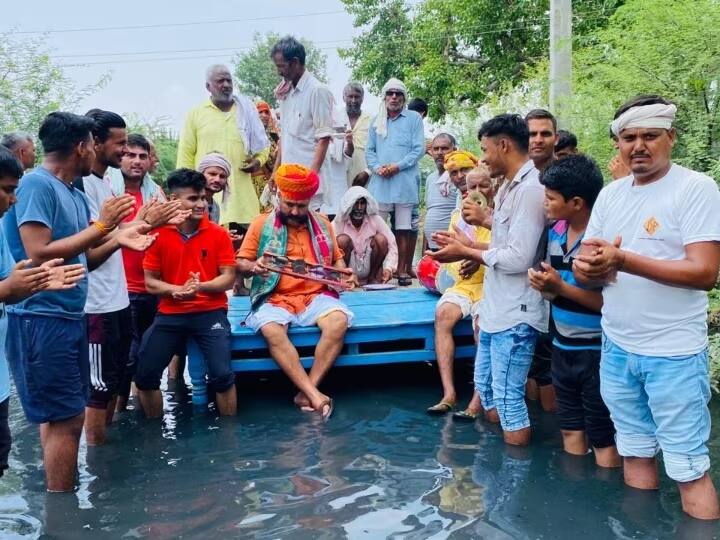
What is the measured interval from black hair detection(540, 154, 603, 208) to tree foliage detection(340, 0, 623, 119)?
14854 millimetres

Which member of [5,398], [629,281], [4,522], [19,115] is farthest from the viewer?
[19,115]

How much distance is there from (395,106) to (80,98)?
12112 millimetres

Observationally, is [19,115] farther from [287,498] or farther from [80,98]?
[287,498]

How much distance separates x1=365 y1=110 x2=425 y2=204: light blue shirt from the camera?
8453mm

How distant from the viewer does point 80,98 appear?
59.0 feet

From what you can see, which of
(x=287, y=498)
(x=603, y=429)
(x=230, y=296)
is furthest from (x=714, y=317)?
(x=230, y=296)

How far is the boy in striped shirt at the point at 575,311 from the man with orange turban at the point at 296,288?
1.88 m

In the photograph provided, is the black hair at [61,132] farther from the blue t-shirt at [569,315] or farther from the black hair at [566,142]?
the black hair at [566,142]

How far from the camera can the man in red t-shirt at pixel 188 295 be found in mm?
5250

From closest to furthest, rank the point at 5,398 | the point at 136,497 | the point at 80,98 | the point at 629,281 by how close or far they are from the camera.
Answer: the point at 5,398
the point at 629,281
the point at 136,497
the point at 80,98

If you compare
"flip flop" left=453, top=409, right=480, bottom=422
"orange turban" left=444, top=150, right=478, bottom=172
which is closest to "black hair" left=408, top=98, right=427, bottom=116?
"orange turban" left=444, top=150, right=478, bottom=172

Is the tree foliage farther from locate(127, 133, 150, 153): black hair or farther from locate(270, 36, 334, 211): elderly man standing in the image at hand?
locate(127, 133, 150, 153): black hair

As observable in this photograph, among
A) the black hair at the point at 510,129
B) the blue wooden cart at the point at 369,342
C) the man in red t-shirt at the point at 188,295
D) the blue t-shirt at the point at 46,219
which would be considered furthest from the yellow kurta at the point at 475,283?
the blue t-shirt at the point at 46,219

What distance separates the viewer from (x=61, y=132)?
12.6 feet
